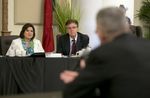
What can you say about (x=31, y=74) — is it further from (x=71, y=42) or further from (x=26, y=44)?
(x=71, y=42)

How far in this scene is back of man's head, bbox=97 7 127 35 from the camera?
1.83 m

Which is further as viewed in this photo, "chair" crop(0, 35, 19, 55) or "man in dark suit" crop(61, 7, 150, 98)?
"chair" crop(0, 35, 19, 55)

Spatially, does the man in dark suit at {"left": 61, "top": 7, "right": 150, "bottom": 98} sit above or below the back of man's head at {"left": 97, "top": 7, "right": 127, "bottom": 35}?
below

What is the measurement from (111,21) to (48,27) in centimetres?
641

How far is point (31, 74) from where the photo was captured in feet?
16.5

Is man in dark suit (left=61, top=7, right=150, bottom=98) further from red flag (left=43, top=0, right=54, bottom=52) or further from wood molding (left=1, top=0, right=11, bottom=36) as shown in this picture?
red flag (left=43, top=0, right=54, bottom=52)

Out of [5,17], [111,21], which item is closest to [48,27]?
[5,17]

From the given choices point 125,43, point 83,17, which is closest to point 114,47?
point 125,43

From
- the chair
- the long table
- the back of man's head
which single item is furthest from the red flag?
the back of man's head

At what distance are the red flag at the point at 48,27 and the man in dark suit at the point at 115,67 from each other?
6303mm

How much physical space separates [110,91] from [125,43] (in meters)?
0.23

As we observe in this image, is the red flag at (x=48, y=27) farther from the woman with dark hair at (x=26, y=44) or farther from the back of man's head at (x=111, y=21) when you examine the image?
the back of man's head at (x=111, y=21)

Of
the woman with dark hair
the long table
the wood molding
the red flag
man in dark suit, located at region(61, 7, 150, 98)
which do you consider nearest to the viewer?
man in dark suit, located at region(61, 7, 150, 98)

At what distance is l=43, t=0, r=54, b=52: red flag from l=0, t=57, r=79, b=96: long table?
305 centimetres
